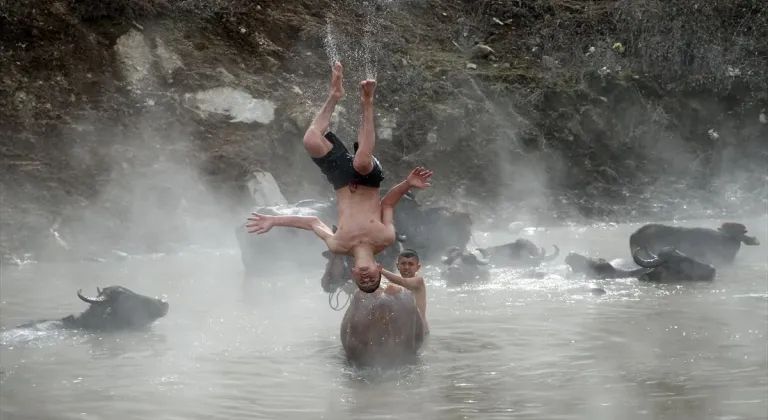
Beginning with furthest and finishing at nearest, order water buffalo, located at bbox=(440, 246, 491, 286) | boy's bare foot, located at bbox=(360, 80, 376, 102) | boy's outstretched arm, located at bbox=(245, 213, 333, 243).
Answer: water buffalo, located at bbox=(440, 246, 491, 286) < boy's outstretched arm, located at bbox=(245, 213, 333, 243) < boy's bare foot, located at bbox=(360, 80, 376, 102)

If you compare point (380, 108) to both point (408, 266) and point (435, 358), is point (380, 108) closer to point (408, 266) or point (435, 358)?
point (408, 266)

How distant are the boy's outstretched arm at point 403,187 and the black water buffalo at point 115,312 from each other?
360 cm

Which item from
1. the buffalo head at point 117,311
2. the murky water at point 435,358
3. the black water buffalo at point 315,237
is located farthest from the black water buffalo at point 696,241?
the buffalo head at point 117,311

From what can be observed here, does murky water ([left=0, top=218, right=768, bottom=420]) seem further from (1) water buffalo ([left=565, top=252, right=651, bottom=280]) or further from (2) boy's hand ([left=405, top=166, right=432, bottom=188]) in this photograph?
(2) boy's hand ([left=405, top=166, right=432, bottom=188])

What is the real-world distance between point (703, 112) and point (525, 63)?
4.28 meters

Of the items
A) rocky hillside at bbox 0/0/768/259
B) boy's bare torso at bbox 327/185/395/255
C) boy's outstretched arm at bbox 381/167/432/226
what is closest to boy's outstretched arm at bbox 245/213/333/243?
boy's bare torso at bbox 327/185/395/255

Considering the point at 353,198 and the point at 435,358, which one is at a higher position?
the point at 353,198

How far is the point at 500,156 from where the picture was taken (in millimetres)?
20000

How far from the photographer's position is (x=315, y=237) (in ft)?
45.3

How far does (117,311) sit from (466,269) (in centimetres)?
467

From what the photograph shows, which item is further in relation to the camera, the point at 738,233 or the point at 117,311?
the point at 738,233

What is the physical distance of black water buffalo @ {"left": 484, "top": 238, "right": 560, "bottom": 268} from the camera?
13375mm

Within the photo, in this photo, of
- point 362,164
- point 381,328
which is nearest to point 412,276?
point 381,328

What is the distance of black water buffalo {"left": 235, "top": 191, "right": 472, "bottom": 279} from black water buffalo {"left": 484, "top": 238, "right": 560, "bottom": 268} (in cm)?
79
